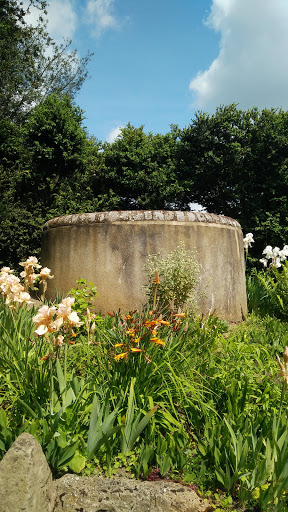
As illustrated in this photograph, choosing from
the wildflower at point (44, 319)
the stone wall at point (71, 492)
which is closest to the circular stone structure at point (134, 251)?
the wildflower at point (44, 319)

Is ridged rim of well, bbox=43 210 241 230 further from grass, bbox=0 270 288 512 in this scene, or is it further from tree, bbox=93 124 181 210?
tree, bbox=93 124 181 210

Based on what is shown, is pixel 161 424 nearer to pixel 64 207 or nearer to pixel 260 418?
pixel 260 418

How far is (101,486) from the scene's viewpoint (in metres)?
2.12

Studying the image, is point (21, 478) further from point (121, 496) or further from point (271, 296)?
point (271, 296)

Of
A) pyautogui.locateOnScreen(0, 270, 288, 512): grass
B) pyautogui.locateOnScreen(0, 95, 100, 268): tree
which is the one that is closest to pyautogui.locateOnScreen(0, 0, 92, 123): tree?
pyautogui.locateOnScreen(0, 95, 100, 268): tree

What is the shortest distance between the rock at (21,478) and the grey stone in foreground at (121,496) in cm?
20

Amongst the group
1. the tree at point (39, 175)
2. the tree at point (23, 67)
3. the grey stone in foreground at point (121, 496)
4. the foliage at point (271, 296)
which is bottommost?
the grey stone in foreground at point (121, 496)

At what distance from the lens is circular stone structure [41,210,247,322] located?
5242 mm

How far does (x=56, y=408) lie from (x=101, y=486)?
0.48 meters

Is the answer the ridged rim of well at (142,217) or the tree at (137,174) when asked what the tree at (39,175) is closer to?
the tree at (137,174)

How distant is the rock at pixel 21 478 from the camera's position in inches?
70.8

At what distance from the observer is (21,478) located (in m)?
1.81

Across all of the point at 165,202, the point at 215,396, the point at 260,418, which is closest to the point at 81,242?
the point at 215,396

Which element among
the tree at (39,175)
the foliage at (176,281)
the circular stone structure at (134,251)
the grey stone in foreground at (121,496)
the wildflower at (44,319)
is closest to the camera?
the grey stone in foreground at (121,496)
